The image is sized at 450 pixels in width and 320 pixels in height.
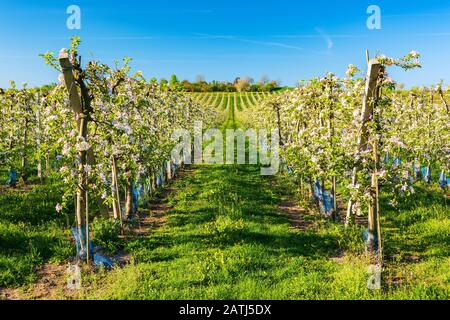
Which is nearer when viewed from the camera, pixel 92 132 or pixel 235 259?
pixel 235 259

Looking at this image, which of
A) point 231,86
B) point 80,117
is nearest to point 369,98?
point 80,117

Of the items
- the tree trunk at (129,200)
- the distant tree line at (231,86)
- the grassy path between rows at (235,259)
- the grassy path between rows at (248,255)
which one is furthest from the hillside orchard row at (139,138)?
the distant tree line at (231,86)

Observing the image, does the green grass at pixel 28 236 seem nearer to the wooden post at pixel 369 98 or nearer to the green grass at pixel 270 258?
the green grass at pixel 270 258

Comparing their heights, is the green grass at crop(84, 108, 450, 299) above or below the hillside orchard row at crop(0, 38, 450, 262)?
below

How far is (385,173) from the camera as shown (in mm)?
10289

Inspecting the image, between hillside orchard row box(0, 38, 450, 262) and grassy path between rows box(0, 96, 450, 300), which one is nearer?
grassy path between rows box(0, 96, 450, 300)

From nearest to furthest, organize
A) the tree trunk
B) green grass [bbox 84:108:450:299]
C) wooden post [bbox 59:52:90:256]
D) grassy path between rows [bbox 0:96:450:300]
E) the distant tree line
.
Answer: green grass [bbox 84:108:450:299] → grassy path between rows [bbox 0:96:450:300] → wooden post [bbox 59:52:90:256] → the tree trunk → the distant tree line

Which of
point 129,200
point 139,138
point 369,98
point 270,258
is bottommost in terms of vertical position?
point 270,258

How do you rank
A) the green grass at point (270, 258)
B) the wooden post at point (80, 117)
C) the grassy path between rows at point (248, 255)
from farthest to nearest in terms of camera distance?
the wooden post at point (80, 117) < the grassy path between rows at point (248, 255) < the green grass at point (270, 258)

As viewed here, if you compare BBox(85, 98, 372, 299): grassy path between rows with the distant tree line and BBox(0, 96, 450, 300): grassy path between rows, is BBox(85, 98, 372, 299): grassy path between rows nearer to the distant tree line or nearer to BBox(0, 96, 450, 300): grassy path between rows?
BBox(0, 96, 450, 300): grassy path between rows

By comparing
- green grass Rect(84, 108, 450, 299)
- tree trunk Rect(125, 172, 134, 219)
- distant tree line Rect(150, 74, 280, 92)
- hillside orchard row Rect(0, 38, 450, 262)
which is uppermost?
distant tree line Rect(150, 74, 280, 92)

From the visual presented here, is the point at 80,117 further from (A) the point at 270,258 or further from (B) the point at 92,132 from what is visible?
(A) the point at 270,258

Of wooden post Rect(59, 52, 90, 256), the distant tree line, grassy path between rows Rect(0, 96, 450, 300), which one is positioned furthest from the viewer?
the distant tree line

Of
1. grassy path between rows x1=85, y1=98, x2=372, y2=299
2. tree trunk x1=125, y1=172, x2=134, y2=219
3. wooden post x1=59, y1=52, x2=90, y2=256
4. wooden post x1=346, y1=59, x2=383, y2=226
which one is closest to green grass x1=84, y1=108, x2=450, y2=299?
grassy path between rows x1=85, y1=98, x2=372, y2=299
